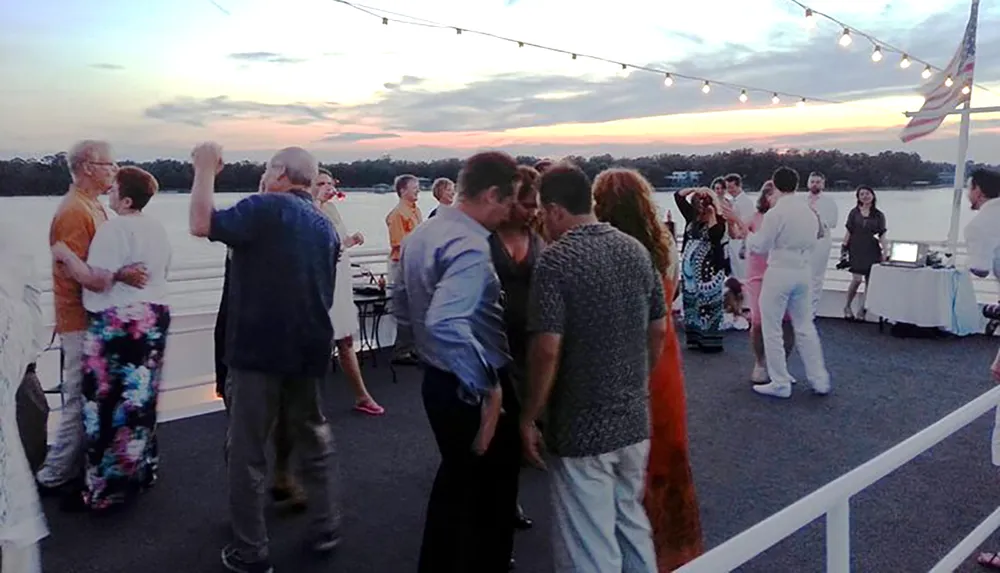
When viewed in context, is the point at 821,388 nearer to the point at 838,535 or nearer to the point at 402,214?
the point at 402,214

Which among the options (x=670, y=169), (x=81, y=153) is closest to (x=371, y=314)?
(x=670, y=169)

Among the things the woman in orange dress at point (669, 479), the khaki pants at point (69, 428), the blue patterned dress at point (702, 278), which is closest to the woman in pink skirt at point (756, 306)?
the blue patterned dress at point (702, 278)

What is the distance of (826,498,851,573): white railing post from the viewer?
4.58 feet

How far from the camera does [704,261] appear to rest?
252 inches

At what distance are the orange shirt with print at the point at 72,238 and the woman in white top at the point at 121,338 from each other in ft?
0.17

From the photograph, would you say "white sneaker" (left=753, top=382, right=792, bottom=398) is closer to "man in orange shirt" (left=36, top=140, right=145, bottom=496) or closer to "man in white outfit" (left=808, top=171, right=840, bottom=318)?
"man in white outfit" (left=808, top=171, right=840, bottom=318)

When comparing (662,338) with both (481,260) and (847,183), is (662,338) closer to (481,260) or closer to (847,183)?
(481,260)

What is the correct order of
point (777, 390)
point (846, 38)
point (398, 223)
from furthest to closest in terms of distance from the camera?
point (846, 38), point (398, 223), point (777, 390)

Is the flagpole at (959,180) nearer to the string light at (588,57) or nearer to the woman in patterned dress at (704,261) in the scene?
the string light at (588,57)

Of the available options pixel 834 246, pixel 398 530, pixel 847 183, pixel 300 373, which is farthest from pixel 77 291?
pixel 834 246

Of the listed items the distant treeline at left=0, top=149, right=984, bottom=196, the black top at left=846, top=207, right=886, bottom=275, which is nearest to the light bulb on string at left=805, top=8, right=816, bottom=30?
the distant treeline at left=0, top=149, right=984, bottom=196

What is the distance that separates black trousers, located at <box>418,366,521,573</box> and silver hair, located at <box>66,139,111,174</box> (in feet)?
6.21

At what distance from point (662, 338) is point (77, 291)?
2.34 m

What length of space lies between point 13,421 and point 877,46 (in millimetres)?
8615
